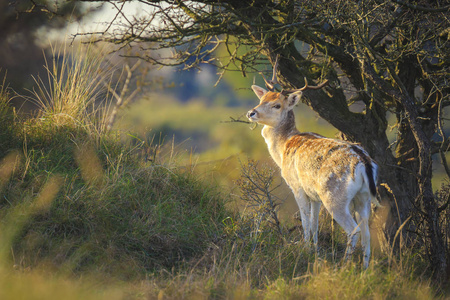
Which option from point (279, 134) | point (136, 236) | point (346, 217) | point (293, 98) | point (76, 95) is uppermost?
point (76, 95)

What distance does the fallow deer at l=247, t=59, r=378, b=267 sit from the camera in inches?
196

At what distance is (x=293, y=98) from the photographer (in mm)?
6375

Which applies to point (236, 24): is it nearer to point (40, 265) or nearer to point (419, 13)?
point (419, 13)

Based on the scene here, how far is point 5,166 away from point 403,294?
172 inches

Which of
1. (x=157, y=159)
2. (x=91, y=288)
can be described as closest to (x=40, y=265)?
(x=91, y=288)

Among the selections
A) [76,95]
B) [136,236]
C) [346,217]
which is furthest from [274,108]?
[76,95]

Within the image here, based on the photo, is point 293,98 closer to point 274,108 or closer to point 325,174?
point 274,108

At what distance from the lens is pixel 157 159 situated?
268 inches

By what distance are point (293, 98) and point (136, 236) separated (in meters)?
2.66

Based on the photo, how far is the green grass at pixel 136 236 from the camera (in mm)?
4023

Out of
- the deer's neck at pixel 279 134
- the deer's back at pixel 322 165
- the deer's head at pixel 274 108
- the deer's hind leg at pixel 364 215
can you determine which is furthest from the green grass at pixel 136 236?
the deer's head at pixel 274 108

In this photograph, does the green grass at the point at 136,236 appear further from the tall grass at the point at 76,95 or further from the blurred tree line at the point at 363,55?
the blurred tree line at the point at 363,55

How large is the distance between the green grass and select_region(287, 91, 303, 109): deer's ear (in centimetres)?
141

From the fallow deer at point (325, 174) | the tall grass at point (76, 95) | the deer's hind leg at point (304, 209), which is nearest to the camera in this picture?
the fallow deer at point (325, 174)
